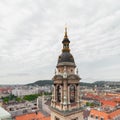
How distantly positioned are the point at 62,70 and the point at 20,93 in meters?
168

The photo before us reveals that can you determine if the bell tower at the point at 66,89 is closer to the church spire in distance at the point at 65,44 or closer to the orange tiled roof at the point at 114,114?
the church spire in distance at the point at 65,44

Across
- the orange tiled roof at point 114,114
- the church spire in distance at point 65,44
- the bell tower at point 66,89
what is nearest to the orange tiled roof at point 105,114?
the orange tiled roof at point 114,114

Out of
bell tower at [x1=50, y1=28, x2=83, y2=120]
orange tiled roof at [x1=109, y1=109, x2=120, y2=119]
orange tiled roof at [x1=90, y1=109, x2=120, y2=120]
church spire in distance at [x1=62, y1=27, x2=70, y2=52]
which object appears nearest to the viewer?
bell tower at [x1=50, y1=28, x2=83, y2=120]

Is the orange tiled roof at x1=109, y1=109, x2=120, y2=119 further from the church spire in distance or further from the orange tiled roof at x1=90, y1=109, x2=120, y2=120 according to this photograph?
the church spire in distance

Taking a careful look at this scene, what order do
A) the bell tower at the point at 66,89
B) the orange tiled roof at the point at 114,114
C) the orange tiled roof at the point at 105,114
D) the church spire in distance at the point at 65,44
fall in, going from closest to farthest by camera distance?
the bell tower at the point at 66,89, the church spire in distance at the point at 65,44, the orange tiled roof at the point at 105,114, the orange tiled roof at the point at 114,114

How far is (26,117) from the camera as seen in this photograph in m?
52.9

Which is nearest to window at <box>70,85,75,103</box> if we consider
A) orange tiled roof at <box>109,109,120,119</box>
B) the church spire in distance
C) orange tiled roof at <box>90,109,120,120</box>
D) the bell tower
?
the bell tower

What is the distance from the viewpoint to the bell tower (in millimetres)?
21008

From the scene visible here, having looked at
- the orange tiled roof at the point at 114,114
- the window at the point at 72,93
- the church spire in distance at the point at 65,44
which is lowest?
the orange tiled roof at the point at 114,114

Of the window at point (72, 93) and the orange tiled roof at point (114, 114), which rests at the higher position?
the window at point (72, 93)

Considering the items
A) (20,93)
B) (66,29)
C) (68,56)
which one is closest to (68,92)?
(68,56)

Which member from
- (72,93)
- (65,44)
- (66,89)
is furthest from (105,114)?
(65,44)

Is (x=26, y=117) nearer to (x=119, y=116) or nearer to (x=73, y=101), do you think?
(x=119, y=116)

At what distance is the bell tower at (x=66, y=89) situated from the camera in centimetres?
2101
